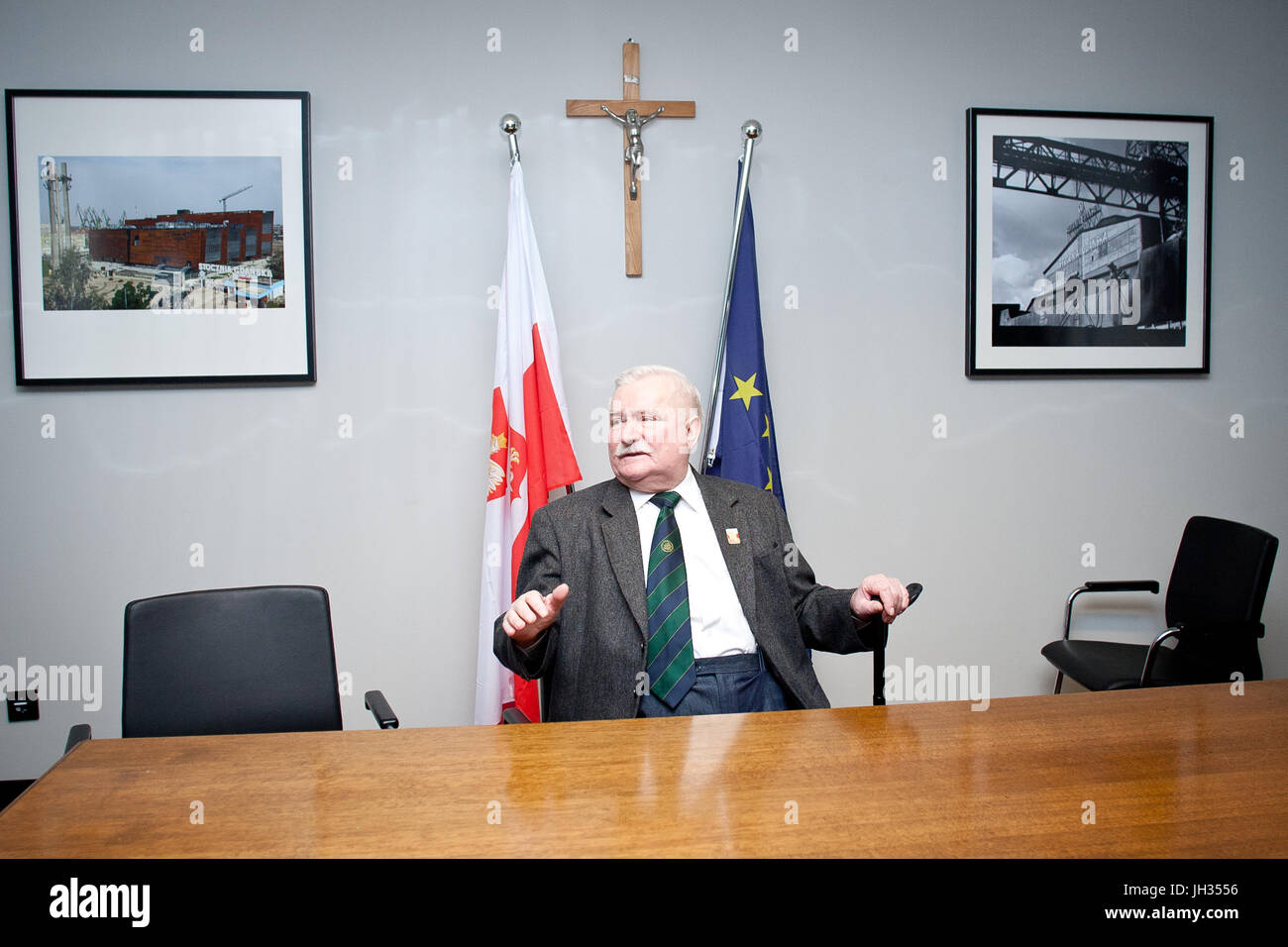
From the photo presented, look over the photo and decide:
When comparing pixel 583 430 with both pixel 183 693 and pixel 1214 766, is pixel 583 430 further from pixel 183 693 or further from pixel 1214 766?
pixel 1214 766

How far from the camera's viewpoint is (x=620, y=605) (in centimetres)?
180

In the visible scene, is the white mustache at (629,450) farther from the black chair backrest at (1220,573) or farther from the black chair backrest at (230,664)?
the black chair backrest at (1220,573)

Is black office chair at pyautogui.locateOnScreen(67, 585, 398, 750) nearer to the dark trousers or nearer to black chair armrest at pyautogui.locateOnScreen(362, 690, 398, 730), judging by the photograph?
black chair armrest at pyautogui.locateOnScreen(362, 690, 398, 730)

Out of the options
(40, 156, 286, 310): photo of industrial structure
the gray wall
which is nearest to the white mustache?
the gray wall

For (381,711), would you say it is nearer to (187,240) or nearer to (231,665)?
(231,665)

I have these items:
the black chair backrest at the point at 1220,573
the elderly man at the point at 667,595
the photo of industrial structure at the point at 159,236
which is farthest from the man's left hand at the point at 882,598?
the photo of industrial structure at the point at 159,236

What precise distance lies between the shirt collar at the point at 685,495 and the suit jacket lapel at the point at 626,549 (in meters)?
0.02

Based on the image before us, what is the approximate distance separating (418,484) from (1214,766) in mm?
2310

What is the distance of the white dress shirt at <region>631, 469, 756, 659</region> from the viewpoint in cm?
181

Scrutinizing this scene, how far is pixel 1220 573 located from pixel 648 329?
81.0 inches

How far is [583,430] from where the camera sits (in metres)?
2.82

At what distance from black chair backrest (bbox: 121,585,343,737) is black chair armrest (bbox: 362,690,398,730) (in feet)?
0.27

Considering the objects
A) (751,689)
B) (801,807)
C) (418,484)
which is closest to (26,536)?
(418,484)

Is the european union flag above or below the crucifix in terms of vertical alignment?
below
